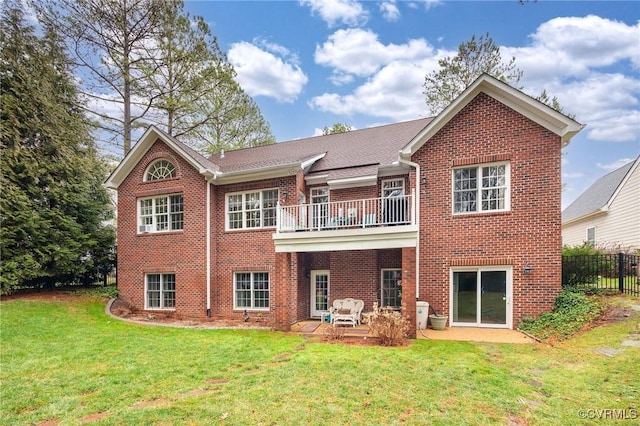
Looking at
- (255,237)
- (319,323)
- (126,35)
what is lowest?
(319,323)

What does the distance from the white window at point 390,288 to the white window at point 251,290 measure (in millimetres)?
4482

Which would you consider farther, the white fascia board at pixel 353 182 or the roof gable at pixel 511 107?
the white fascia board at pixel 353 182

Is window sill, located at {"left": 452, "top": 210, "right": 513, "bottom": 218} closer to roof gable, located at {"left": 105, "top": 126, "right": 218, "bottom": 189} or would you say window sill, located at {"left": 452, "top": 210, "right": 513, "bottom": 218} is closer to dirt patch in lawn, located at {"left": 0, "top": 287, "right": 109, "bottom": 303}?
roof gable, located at {"left": 105, "top": 126, "right": 218, "bottom": 189}

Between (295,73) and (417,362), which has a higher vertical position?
(295,73)

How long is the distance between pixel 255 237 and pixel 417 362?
8.06m

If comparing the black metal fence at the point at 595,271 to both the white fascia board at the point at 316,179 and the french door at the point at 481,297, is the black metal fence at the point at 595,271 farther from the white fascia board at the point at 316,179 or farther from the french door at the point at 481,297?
the white fascia board at the point at 316,179

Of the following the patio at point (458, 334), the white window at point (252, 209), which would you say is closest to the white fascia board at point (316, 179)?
the white window at point (252, 209)

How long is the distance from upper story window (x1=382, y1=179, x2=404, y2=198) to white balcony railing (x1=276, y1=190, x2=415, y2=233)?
58cm

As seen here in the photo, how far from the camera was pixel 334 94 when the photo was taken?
2322 centimetres

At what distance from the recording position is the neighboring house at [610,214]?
16.6m

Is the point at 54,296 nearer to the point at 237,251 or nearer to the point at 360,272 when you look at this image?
the point at 237,251

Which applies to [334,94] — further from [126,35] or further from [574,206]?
[574,206]

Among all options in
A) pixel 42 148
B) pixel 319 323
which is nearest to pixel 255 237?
pixel 319 323

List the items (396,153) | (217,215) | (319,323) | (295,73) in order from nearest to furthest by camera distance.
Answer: (319,323)
(396,153)
(217,215)
(295,73)
